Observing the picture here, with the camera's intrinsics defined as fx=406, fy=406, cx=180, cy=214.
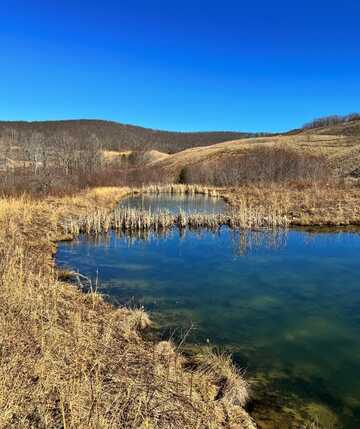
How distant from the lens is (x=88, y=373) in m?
4.61

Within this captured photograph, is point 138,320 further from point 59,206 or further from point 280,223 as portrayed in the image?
point 59,206

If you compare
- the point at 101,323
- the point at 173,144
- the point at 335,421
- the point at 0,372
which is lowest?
the point at 335,421

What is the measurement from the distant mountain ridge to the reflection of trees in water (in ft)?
304

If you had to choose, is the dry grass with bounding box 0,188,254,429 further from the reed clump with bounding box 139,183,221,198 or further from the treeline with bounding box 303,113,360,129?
the treeline with bounding box 303,113,360,129

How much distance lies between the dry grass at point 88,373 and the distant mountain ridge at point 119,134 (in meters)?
103

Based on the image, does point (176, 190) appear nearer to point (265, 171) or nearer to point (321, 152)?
point (265, 171)

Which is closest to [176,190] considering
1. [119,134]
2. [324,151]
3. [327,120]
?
[324,151]

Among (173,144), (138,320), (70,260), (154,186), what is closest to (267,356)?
(138,320)

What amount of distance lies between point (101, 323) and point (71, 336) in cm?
119

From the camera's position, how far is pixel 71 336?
580 centimetres

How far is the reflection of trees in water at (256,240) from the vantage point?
15.1 metres

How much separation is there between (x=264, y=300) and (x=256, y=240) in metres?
6.95

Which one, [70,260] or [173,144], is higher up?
[173,144]

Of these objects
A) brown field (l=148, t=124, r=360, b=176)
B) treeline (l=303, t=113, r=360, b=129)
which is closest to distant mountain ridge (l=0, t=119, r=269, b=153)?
treeline (l=303, t=113, r=360, b=129)
